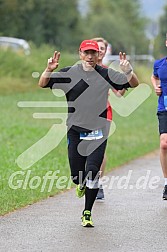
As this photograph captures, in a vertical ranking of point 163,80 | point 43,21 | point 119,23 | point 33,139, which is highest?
point 163,80

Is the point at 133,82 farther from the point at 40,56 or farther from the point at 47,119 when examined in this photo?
the point at 40,56

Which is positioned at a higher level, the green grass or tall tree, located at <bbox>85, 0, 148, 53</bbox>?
the green grass

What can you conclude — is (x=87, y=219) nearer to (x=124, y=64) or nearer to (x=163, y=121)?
(x=124, y=64)

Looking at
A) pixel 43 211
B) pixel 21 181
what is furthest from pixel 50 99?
pixel 43 211

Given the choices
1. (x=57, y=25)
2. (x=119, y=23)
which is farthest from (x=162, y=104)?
(x=119, y=23)

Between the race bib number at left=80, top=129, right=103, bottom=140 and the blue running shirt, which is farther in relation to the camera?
the blue running shirt

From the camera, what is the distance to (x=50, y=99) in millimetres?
26875

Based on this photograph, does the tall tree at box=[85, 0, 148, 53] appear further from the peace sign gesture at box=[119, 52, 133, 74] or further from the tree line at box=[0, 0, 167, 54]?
the peace sign gesture at box=[119, 52, 133, 74]

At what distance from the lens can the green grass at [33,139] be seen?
36.2ft

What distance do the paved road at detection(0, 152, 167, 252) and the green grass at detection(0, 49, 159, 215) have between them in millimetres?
411

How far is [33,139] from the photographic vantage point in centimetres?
1688

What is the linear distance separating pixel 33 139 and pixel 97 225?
821cm

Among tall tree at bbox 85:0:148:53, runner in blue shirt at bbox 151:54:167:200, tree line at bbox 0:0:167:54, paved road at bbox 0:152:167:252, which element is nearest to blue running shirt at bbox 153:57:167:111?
runner in blue shirt at bbox 151:54:167:200

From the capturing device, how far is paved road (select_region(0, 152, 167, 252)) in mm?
7668
